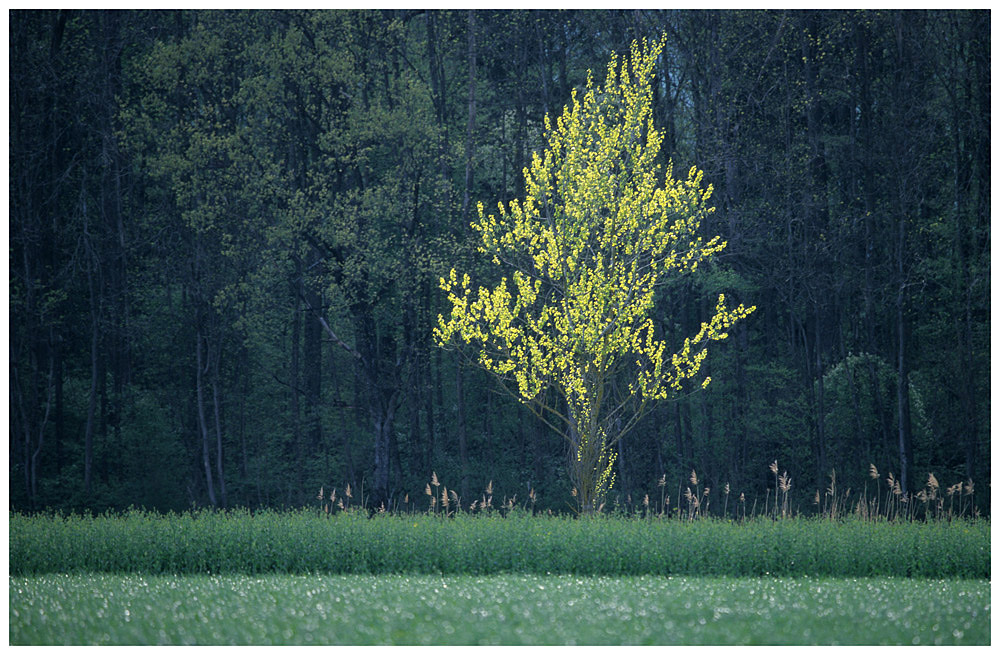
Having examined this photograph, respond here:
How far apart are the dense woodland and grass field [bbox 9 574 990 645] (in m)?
4.92

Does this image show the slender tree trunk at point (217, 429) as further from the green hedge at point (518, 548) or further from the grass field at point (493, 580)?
the green hedge at point (518, 548)

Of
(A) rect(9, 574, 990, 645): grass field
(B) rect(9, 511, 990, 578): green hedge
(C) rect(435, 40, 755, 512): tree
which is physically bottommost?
(B) rect(9, 511, 990, 578): green hedge

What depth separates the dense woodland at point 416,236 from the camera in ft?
37.6

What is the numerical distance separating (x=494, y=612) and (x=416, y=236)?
22.7 feet

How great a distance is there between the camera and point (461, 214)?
12.1 metres

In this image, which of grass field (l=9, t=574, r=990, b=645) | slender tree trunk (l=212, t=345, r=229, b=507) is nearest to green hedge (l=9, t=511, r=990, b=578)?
grass field (l=9, t=574, r=990, b=645)

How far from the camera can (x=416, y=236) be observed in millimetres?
11781

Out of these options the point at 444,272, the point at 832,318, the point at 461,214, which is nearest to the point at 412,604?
the point at 444,272

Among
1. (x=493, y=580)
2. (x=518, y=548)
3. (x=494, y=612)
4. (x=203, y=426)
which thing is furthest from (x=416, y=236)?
(x=494, y=612)

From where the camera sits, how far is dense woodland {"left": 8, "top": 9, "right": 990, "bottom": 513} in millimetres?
11453

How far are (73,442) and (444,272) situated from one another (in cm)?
581

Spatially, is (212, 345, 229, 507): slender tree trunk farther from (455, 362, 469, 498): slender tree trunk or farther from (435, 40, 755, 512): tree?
(435, 40, 755, 512): tree

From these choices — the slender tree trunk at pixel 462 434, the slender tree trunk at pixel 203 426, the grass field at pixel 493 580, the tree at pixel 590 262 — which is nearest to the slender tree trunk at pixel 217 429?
the slender tree trunk at pixel 203 426

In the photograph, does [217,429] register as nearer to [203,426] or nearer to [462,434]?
[203,426]
